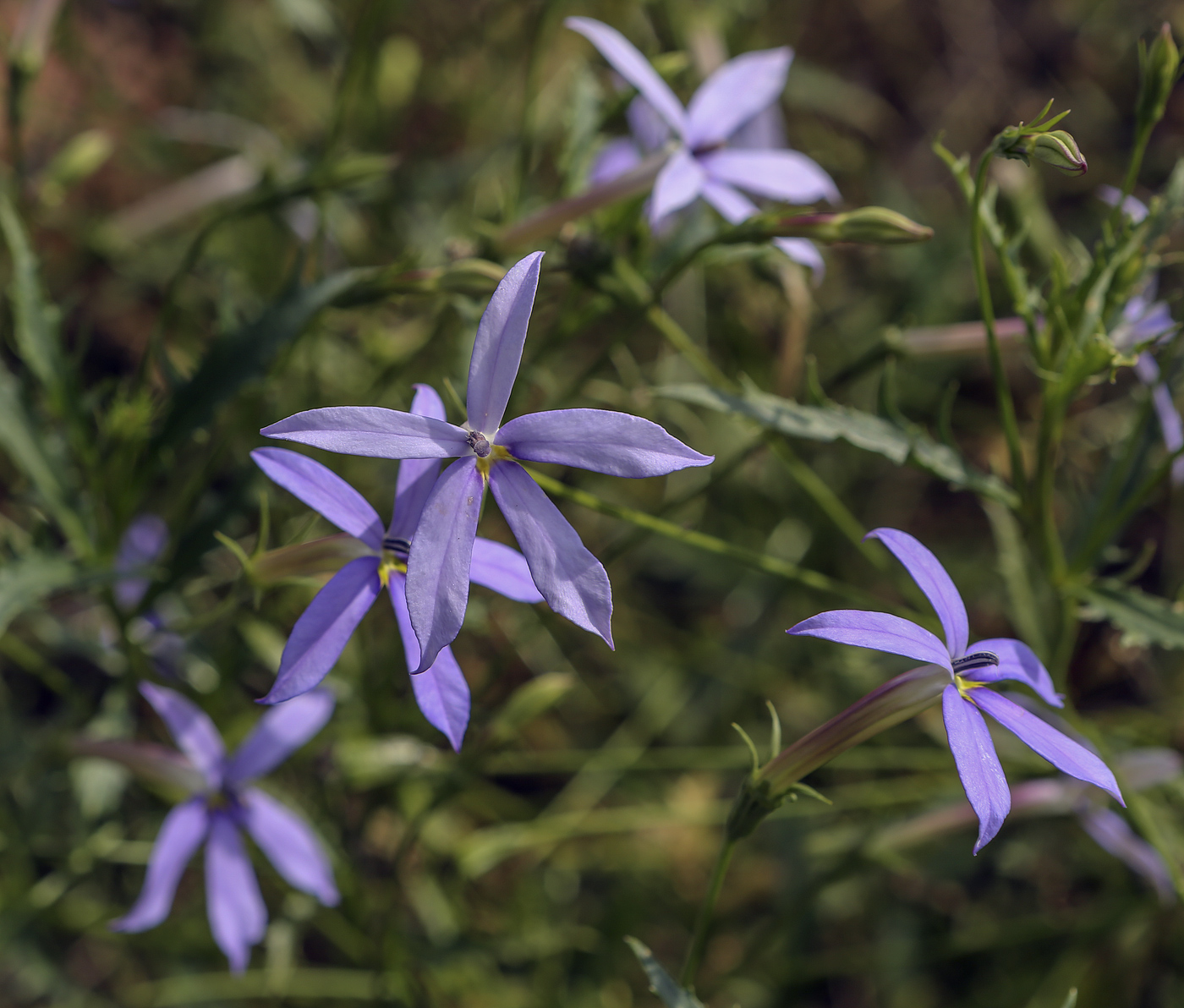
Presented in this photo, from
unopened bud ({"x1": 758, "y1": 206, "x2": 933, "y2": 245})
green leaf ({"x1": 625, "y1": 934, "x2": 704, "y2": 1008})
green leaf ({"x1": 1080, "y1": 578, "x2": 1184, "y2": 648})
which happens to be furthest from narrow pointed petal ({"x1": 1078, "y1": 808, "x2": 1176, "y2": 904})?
unopened bud ({"x1": 758, "y1": 206, "x2": 933, "y2": 245})

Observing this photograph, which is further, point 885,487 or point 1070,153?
point 885,487

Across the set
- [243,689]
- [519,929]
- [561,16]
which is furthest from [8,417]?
[561,16]

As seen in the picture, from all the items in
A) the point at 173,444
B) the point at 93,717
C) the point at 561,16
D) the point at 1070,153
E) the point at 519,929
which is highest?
the point at 1070,153

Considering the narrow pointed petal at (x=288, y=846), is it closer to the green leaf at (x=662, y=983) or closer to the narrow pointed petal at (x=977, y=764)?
the green leaf at (x=662, y=983)

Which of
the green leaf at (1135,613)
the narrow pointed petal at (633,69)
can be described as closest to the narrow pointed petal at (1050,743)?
the green leaf at (1135,613)

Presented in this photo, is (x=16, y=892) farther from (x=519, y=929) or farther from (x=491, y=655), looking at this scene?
(x=491, y=655)

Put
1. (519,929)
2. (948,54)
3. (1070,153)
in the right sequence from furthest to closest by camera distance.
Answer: (948,54) < (519,929) < (1070,153)
